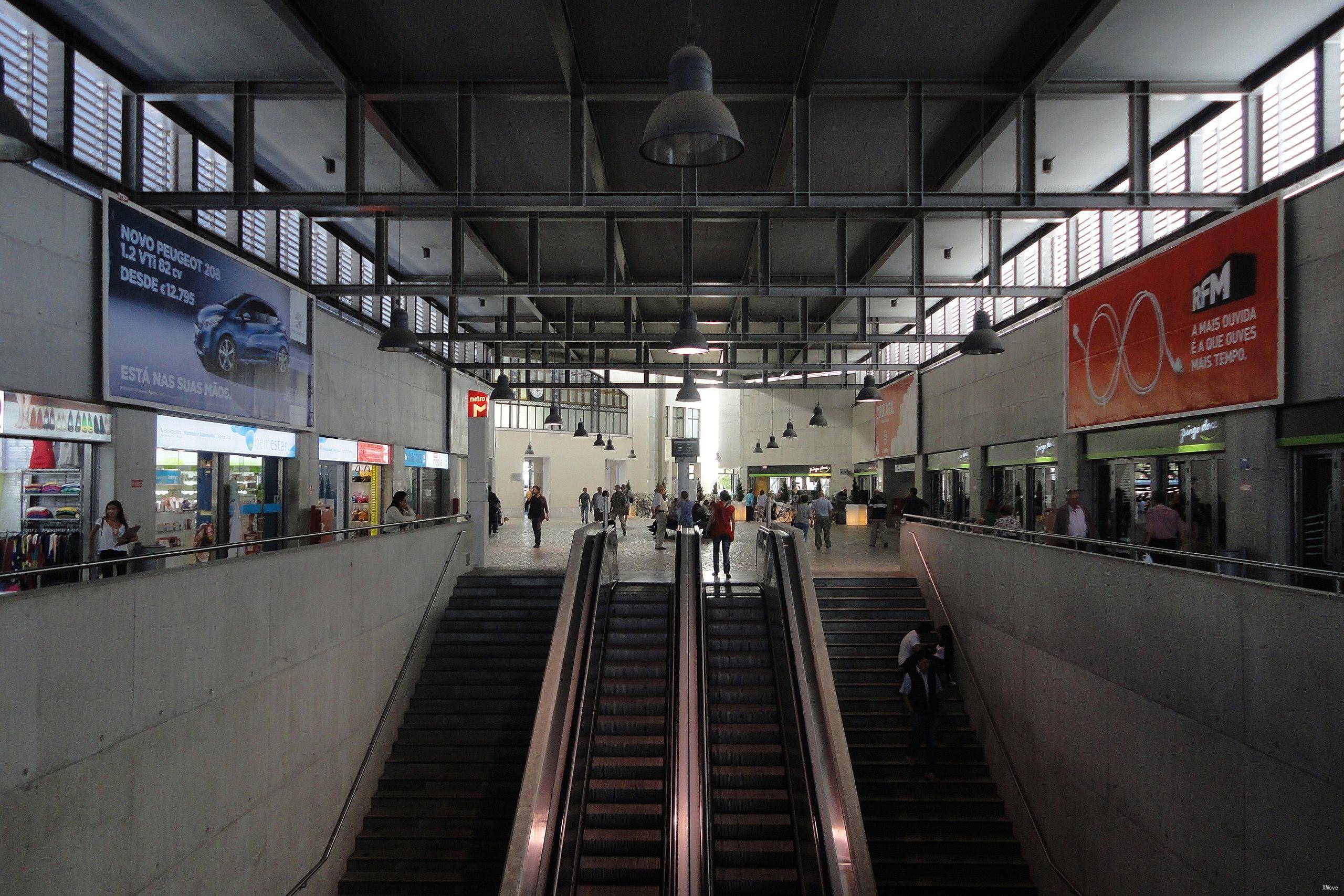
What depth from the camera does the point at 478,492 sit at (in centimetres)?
1712

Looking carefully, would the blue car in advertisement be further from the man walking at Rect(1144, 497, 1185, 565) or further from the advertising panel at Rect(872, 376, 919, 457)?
the advertising panel at Rect(872, 376, 919, 457)

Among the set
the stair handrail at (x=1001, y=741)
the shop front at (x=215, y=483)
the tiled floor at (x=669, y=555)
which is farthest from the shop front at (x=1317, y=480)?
the shop front at (x=215, y=483)

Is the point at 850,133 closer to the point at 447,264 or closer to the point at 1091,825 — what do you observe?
the point at 1091,825

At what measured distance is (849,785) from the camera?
681 centimetres

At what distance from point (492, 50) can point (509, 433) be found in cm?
3773

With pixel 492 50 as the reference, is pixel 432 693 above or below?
below

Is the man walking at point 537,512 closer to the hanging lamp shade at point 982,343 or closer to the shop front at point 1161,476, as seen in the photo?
the hanging lamp shade at point 982,343

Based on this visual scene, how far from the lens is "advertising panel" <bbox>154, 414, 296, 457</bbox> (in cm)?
1024

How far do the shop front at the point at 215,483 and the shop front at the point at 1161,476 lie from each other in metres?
12.5

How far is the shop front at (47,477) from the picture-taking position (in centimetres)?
776

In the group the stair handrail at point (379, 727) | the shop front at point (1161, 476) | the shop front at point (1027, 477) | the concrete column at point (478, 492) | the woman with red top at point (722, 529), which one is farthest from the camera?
the shop front at point (1027, 477)

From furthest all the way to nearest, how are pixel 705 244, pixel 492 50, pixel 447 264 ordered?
pixel 447 264 → pixel 705 244 → pixel 492 50

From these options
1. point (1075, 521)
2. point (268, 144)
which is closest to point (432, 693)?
point (268, 144)

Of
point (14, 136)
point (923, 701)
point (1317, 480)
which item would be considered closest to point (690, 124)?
point (14, 136)
